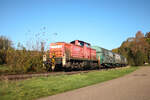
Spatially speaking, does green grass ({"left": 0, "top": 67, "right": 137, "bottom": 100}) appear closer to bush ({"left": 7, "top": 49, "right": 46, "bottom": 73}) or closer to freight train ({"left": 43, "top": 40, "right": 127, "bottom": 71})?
bush ({"left": 7, "top": 49, "right": 46, "bottom": 73})

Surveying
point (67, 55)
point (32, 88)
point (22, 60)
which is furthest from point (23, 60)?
point (32, 88)

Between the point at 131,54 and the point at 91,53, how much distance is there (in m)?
34.0

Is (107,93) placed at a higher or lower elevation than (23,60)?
lower

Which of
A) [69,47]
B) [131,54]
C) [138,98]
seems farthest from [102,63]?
[131,54]

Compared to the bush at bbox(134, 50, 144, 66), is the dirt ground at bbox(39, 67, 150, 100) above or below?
below

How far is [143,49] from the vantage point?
47250mm

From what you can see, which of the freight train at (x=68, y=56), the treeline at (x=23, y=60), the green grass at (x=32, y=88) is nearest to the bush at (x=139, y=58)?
the freight train at (x=68, y=56)

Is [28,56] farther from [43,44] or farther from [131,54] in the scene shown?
[131,54]

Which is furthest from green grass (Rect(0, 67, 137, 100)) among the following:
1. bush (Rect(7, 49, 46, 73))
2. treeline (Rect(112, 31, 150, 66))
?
treeline (Rect(112, 31, 150, 66))

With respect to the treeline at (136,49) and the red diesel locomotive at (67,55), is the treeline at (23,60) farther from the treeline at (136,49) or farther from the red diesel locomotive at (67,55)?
the treeline at (136,49)

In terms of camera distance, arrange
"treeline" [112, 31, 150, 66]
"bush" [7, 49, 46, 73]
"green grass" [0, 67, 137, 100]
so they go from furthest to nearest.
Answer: "treeline" [112, 31, 150, 66]
"bush" [7, 49, 46, 73]
"green grass" [0, 67, 137, 100]

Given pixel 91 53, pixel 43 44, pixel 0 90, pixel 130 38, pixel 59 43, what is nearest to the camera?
pixel 0 90

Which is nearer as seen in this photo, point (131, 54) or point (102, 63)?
point (102, 63)

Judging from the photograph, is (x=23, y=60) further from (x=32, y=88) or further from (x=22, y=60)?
(x=32, y=88)
